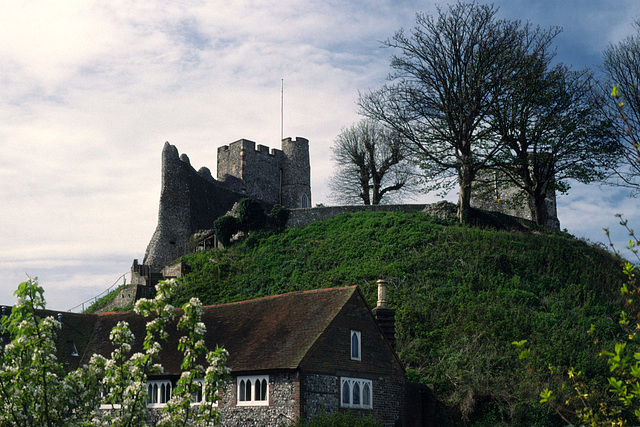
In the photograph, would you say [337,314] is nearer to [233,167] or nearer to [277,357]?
[277,357]

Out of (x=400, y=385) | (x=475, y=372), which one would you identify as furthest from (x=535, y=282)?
(x=400, y=385)

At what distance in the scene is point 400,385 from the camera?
24.2 m

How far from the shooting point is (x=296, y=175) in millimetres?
63750

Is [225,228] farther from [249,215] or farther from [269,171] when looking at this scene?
[269,171]

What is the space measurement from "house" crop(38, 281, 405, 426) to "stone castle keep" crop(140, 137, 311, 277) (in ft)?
79.7

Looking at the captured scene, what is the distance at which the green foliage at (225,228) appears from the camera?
1845 inches

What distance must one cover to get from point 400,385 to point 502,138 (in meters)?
25.2

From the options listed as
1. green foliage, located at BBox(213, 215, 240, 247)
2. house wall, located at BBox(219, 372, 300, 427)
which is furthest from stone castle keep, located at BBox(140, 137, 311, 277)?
house wall, located at BBox(219, 372, 300, 427)

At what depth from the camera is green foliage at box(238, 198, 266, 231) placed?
47.1 m

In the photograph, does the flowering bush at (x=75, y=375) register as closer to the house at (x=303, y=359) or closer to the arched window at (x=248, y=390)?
the house at (x=303, y=359)

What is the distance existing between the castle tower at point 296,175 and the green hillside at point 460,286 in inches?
676

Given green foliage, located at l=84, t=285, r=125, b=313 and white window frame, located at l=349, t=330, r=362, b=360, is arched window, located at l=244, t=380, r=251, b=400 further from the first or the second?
green foliage, located at l=84, t=285, r=125, b=313

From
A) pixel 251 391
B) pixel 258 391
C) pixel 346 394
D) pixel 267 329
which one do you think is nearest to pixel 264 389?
pixel 258 391

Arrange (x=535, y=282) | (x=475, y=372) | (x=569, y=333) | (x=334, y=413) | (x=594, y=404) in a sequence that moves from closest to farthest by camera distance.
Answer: (x=334, y=413), (x=594, y=404), (x=475, y=372), (x=569, y=333), (x=535, y=282)
